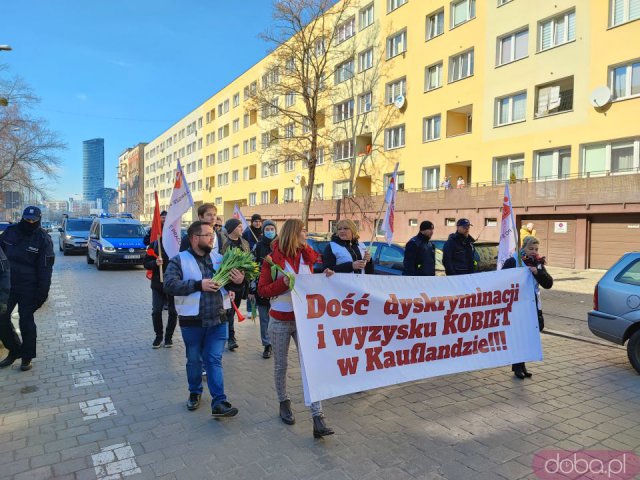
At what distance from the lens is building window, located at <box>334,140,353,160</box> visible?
3469 centimetres

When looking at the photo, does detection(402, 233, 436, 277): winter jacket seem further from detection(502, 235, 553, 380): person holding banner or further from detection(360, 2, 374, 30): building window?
detection(360, 2, 374, 30): building window

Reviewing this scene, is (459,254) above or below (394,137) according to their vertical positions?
below

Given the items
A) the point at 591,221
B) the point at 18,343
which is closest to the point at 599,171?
the point at 591,221

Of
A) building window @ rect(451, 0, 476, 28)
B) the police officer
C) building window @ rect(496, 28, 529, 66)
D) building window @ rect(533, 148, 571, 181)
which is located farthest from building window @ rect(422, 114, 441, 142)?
the police officer

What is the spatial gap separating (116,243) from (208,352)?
14497 millimetres

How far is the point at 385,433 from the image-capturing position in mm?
3951

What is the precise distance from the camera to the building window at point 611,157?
703 inches

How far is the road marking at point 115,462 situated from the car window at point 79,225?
76.5 feet

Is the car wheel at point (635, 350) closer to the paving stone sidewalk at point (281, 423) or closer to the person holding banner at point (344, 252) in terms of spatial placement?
the paving stone sidewalk at point (281, 423)

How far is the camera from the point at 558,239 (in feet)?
65.4

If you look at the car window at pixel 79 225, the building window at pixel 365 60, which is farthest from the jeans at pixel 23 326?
the building window at pixel 365 60

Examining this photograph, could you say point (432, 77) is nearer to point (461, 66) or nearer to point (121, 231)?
point (461, 66)

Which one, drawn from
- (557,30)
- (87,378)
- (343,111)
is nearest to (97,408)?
(87,378)

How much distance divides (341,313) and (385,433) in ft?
3.66
